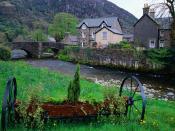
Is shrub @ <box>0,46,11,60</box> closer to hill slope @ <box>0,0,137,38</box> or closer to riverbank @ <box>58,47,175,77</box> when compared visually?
riverbank @ <box>58,47,175,77</box>

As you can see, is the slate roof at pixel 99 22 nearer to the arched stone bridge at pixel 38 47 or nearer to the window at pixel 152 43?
the arched stone bridge at pixel 38 47

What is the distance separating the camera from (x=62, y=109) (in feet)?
31.9

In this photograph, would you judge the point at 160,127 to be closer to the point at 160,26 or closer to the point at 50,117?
the point at 50,117

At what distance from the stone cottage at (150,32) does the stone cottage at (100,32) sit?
951cm

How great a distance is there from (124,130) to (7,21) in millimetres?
122602

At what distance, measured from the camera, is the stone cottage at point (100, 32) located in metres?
78.4

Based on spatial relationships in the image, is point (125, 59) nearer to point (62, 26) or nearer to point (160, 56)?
point (160, 56)

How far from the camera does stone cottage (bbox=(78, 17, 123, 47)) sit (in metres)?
78.4

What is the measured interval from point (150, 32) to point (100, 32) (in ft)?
53.4

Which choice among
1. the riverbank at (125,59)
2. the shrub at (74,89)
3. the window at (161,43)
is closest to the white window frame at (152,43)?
the window at (161,43)

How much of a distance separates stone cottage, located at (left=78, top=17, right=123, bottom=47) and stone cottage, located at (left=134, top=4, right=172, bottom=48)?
31.2ft

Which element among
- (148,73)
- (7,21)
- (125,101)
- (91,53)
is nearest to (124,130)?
(125,101)

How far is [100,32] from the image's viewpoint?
7931 centimetres

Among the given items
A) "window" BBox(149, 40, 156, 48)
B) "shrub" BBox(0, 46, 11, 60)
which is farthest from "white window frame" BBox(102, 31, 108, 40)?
"shrub" BBox(0, 46, 11, 60)
